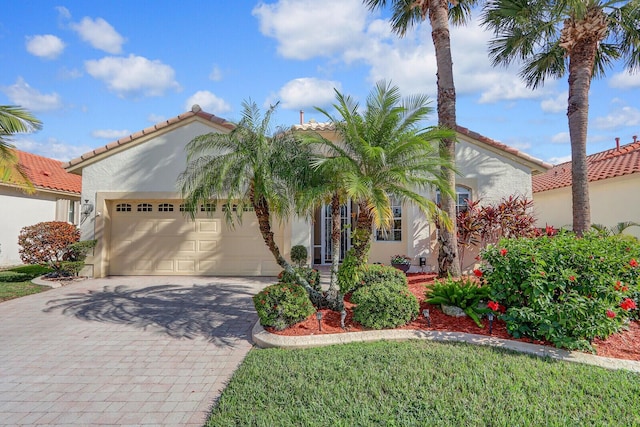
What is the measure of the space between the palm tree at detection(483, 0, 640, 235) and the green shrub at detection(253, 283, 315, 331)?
7.56m

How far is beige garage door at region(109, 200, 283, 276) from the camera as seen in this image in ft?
40.6

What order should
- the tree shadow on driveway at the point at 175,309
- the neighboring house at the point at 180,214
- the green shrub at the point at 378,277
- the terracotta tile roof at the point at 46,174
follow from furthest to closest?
the terracotta tile roof at the point at 46,174, the neighboring house at the point at 180,214, the green shrub at the point at 378,277, the tree shadow on driveway at the point at 175,309

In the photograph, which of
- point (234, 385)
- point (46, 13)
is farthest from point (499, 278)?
point (46, 13)

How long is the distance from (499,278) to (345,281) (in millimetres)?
2612

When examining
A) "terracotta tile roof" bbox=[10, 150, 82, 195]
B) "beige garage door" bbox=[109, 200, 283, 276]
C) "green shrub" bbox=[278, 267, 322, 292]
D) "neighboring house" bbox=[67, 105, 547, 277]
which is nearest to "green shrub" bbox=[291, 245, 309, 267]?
"neighboring house" bbox=[67, 105, 547, 277]

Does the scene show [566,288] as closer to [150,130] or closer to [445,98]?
[445,98]

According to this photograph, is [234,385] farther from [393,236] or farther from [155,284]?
[393,236]

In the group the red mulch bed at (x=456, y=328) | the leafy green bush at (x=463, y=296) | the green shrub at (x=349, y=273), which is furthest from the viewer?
the green shrub at (x=349, y=273)

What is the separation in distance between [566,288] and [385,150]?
352cm

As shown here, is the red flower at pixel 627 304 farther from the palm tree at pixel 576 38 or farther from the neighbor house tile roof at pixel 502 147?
the neighbor house tile roof at pixel 502 147

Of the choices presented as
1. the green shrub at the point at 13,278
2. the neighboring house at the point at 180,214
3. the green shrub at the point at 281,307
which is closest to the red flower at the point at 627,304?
the green shrub at the point at 281,307

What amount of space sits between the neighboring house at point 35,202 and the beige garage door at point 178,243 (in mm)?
5299

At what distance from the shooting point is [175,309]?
27.1 feet

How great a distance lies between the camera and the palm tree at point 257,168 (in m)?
6.41
